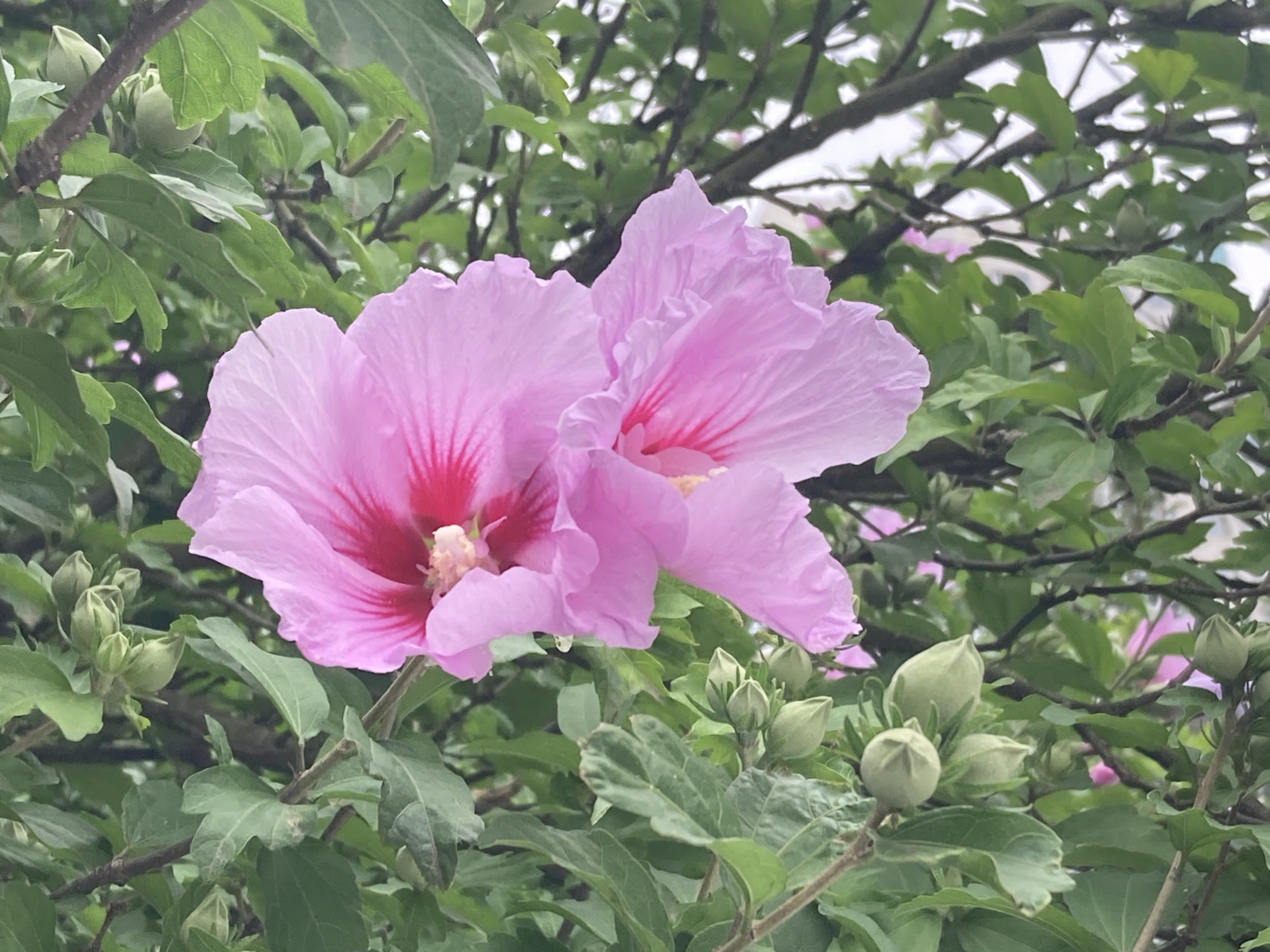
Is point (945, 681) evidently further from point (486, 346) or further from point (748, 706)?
point (486, 346)

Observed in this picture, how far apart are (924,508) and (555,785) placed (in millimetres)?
615

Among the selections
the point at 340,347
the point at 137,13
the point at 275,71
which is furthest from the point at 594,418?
the point at 275,71

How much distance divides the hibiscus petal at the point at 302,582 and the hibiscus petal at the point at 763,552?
0.39ft

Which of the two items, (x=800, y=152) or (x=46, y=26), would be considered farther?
(x=800, y=152)

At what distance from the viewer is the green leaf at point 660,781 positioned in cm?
49

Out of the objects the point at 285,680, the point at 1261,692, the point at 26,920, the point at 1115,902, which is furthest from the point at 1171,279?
the point at 26,920

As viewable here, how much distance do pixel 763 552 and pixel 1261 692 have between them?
1.92 feet

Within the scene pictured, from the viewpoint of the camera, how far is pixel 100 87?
0.59 m

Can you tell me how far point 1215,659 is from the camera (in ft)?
2.84

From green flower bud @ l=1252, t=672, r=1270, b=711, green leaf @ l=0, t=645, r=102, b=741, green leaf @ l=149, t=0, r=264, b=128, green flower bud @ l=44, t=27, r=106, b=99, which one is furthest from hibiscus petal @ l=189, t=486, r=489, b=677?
green flower bud @ l=1252, t=672, r=1270, b=711

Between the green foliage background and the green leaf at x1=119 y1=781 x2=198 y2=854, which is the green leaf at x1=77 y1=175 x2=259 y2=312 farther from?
the green leaf at x1=119 y1=781 x2=198 y2=854

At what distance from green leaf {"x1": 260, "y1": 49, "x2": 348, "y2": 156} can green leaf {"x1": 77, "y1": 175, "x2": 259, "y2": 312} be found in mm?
440

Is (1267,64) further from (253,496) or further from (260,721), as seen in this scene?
(260,721)

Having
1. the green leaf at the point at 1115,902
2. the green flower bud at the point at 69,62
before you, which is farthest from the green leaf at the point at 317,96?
the green leaf at the point at 1115,902
